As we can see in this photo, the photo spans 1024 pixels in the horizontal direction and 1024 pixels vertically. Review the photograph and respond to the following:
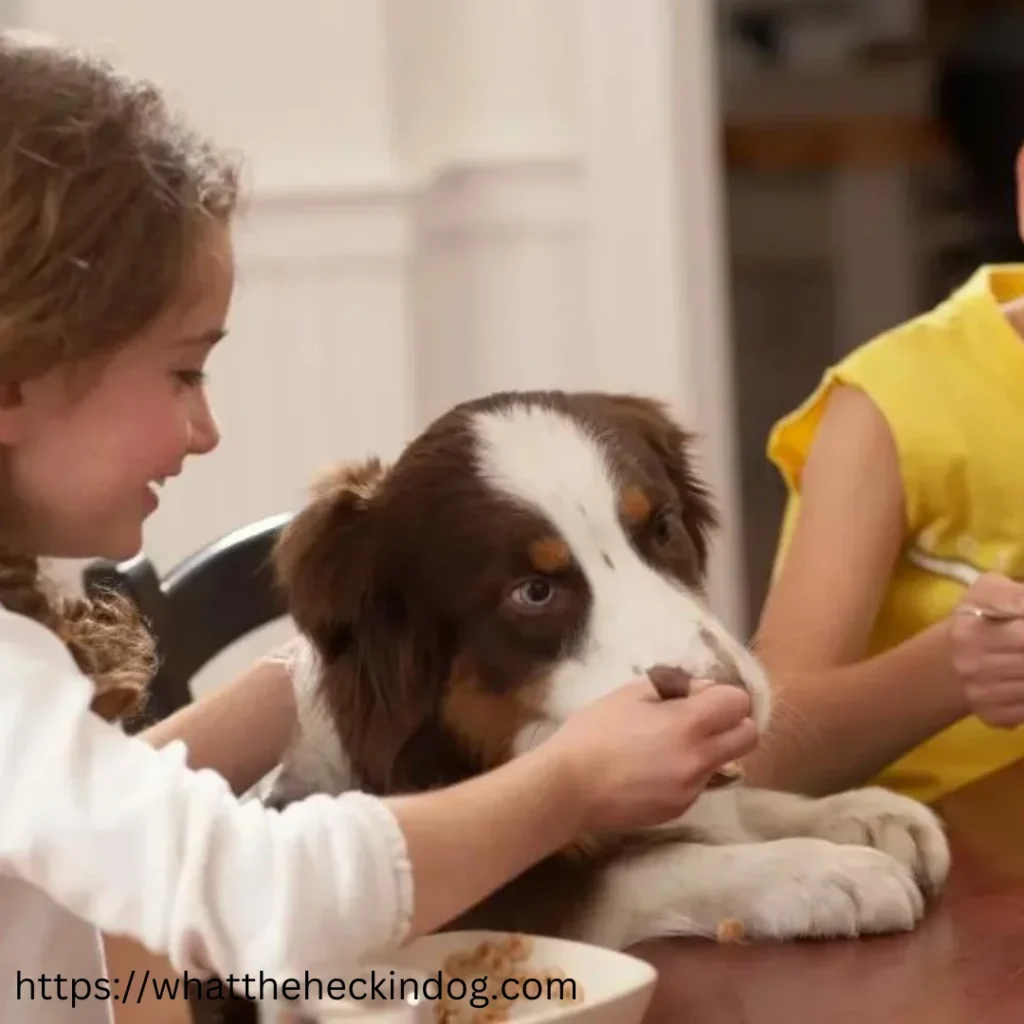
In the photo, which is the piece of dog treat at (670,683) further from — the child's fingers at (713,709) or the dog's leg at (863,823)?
the dog's leg at (863,823)

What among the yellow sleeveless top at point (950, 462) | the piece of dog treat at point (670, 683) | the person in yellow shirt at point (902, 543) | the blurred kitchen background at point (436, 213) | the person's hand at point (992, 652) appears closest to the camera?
the piece of dog treat at point (670, 683)

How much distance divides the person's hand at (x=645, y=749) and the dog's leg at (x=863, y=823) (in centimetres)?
19

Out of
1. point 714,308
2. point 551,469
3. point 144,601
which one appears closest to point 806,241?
point 714,308

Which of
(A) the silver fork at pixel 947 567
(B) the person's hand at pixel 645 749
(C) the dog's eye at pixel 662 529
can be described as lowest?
(A) the silver fork at pixel 947 567

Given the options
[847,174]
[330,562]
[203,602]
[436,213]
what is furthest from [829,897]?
[847,174]

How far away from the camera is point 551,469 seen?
116cm

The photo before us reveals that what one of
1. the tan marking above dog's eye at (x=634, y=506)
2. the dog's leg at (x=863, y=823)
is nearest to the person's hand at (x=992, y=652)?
the dog's leg at (x=863, y=823)

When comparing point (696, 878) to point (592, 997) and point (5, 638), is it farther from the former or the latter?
point (5, 638)

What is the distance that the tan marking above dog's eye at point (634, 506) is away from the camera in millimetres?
1173

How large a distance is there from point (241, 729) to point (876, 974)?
19.4 inches

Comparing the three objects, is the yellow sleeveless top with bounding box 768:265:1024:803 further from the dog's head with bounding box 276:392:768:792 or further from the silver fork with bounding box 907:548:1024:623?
the dog's head with bounding box 276:392:768:792

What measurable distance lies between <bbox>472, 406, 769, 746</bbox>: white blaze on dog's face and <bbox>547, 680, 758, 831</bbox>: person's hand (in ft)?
0.28

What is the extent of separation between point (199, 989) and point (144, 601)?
0.68 metres

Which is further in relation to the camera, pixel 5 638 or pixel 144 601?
pixel 144 601
